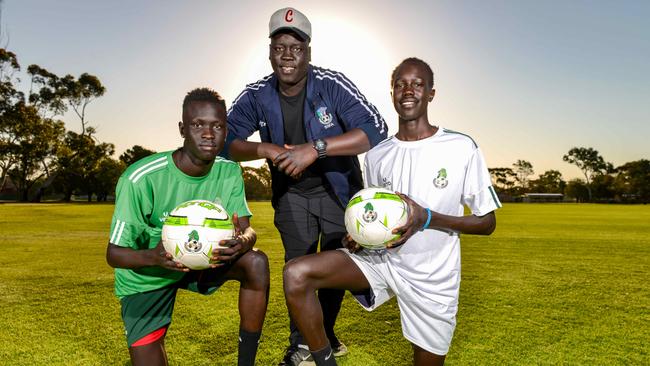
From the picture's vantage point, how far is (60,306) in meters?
6.70

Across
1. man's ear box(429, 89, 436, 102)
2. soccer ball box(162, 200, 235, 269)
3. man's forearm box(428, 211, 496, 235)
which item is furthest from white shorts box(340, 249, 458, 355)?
man's ear box(429, 89, 436, 102)

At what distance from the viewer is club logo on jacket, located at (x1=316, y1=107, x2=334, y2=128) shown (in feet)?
15.4

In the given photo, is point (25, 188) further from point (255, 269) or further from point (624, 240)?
point (255, 269)

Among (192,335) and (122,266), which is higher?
(122,266)

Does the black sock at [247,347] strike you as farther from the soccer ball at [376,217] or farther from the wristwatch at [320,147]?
the wristwatch at [320,147]

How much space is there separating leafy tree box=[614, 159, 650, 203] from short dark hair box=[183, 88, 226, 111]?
378ft

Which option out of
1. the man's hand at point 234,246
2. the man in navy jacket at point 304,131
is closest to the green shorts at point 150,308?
the man's hand at point 234,246

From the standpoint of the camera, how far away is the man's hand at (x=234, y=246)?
136 inches

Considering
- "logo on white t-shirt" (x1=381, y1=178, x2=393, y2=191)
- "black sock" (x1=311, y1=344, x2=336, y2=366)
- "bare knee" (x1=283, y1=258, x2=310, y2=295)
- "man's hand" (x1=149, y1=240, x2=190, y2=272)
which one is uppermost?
"logo on white t-shirt" (x1=381, y1=178, x2=393, y2=191)

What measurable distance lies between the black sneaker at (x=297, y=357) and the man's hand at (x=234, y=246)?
128 centimetres

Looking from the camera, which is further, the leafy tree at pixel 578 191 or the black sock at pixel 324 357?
the leafy tree at pixel 578 191

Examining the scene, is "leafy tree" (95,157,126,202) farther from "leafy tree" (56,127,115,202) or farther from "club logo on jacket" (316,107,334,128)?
"club logo on jacket" (316,107,334,128)

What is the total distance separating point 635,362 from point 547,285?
394 centimetres

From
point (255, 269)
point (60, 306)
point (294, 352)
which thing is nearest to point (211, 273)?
point (255, 269)
